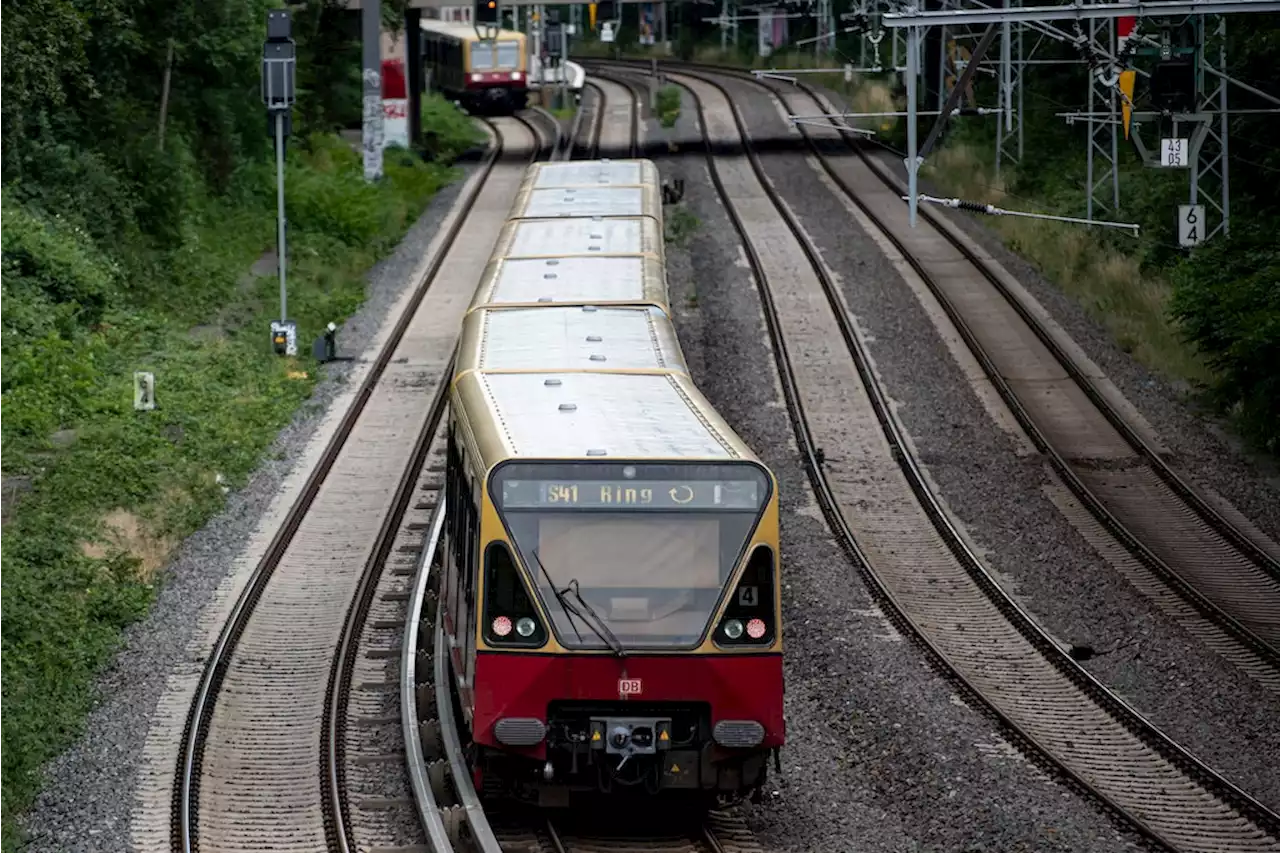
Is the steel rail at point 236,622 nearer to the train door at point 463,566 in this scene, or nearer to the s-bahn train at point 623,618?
the train door at point 463,566

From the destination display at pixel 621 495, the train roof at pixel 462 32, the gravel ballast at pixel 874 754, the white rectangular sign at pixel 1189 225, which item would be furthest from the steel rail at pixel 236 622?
the train roof at pixel 462 32

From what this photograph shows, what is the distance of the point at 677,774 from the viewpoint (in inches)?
507

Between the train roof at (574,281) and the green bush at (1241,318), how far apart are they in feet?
24.4

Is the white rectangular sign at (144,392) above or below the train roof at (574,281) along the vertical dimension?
below

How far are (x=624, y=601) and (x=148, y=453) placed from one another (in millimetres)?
12510

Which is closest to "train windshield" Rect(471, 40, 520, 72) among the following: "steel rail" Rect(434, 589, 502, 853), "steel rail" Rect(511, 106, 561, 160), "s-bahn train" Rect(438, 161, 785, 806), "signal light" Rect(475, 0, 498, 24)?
"steel rail" Rect(511, 106, 561, 160)

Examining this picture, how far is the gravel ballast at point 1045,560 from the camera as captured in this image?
16469 millimetres

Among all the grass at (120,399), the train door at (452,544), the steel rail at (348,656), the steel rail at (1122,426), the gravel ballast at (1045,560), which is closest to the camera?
the steel rail at (348,656)

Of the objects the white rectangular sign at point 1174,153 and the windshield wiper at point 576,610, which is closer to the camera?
the windshield wiper at point 576,610

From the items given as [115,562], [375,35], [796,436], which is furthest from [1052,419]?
[375,35]

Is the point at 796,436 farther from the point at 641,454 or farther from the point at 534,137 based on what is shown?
the point at 534,137

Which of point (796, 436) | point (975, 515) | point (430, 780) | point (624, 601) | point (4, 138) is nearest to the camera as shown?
point (624, 601)

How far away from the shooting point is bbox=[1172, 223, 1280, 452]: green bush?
2448cm

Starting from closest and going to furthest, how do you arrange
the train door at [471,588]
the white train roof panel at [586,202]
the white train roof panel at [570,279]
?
the train door at [471,588], the white train roof panel at [570,279], the white train roof panel at [586,202]
